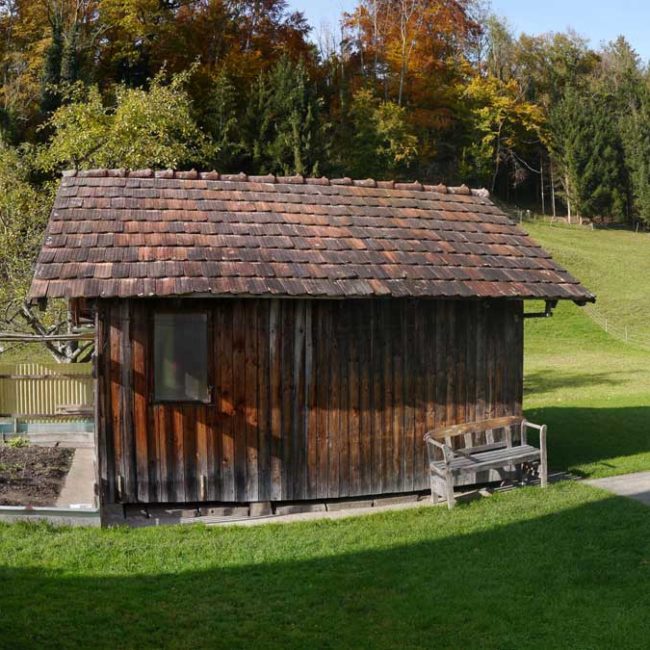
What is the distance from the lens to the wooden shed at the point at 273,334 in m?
10.5

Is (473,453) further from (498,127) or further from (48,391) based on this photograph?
(498,127)

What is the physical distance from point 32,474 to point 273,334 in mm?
4429

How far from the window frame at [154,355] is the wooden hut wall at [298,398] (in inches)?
1.4

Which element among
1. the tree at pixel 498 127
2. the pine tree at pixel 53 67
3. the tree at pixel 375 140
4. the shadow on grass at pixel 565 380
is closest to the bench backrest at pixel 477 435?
the shadow on grass at pixel 565 380

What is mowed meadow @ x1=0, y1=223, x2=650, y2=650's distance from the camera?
267 inches

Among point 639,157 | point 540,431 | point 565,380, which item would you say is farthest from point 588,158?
point 540,431

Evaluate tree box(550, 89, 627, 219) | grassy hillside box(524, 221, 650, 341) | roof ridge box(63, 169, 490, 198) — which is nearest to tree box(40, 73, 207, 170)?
roof ridge box(63, 169, 490, 198)

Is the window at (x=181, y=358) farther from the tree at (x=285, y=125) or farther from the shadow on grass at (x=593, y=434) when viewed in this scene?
the tree at (x=285, y=125)

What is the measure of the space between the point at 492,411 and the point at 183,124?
1296 cm

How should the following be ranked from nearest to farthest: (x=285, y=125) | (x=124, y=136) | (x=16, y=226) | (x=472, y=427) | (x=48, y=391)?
1. (x=472, y=427)
2. (x=48, y=391)
3. (x=16, y=226)
4. (x=124, y=136)
5. (x=285, y=125)

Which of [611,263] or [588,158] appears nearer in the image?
[611,263]

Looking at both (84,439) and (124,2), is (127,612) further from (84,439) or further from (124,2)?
(124,2)

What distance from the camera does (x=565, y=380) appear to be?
28375 millimetres

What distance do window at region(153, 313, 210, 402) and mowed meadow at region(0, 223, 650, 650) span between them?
5.53ft
